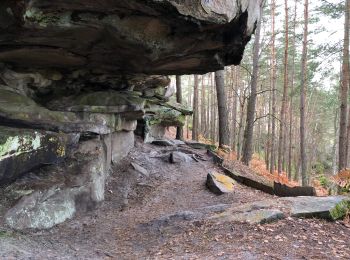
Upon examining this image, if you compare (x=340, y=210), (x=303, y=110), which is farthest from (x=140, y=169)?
(x=303, y=110)

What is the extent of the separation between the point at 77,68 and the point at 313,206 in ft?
19.1

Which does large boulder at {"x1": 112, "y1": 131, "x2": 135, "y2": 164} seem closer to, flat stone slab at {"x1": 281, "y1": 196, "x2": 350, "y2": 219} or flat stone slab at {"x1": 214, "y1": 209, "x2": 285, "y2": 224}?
flat stone slab at {"x1": 214, "y1": 209, "x2": 285, "y2": 224}

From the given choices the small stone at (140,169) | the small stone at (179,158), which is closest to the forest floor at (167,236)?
the small stone at (140,169)

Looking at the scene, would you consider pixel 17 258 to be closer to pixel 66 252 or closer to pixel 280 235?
pixel 66 252

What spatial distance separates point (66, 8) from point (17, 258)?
355cm

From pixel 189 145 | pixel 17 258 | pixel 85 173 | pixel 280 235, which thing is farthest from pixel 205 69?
pixel 189 145

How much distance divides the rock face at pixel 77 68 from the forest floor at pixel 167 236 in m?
0.43

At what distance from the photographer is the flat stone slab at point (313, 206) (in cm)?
617

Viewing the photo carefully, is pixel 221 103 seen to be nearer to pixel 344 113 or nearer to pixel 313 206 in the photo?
pixel 344 113

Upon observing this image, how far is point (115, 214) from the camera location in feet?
25.6

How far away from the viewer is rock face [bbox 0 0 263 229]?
5398 millimetres

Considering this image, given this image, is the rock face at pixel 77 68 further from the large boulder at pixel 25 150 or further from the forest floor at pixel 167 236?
the forest floor at pixel 167 236

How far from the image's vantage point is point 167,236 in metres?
6.12

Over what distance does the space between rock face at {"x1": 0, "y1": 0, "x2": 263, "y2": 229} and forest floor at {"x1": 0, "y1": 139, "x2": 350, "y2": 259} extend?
0.43m
